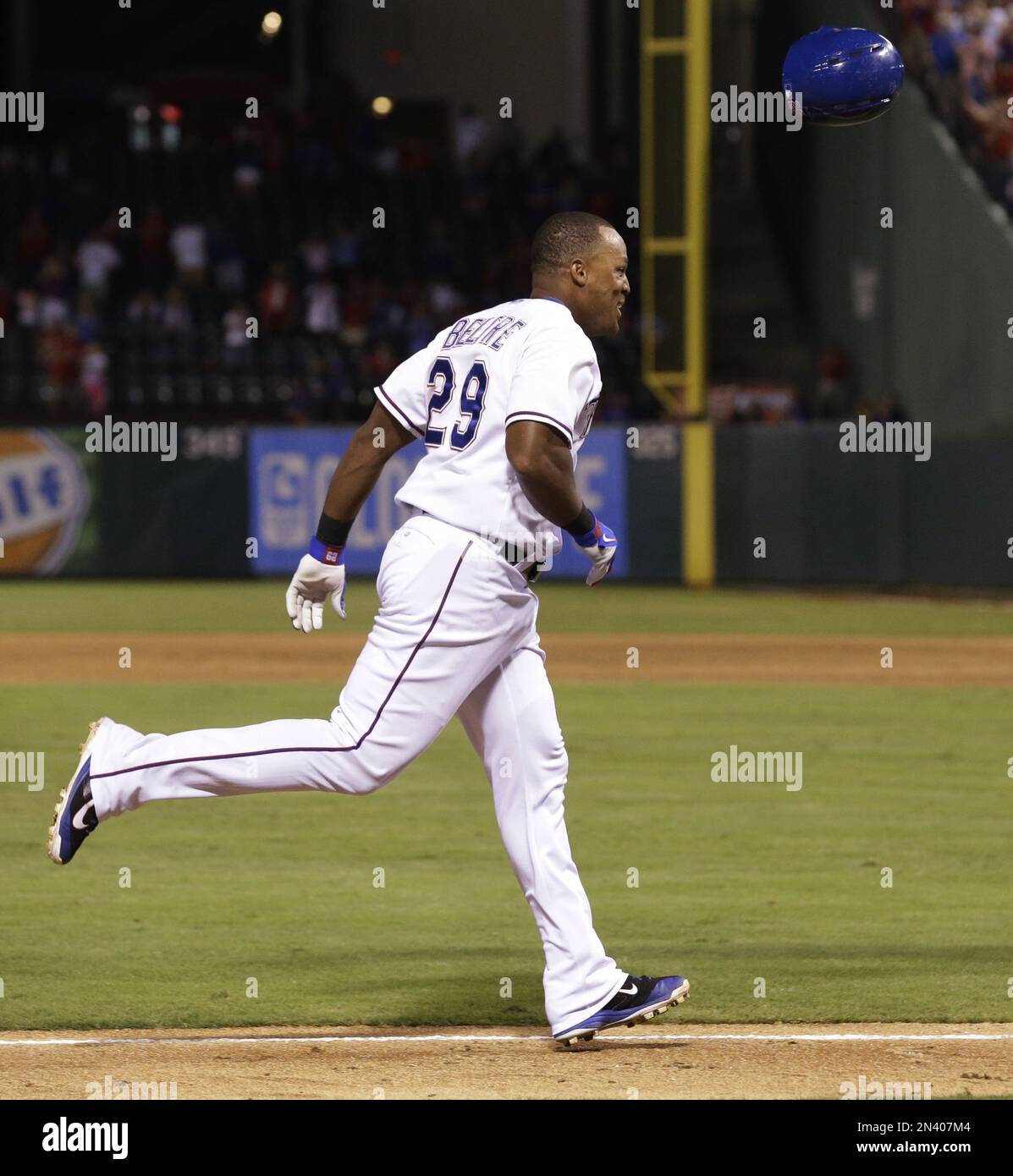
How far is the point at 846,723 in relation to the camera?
12.5 m

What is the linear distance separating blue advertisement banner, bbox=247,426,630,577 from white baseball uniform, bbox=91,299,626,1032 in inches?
686

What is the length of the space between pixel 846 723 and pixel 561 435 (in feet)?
26.2

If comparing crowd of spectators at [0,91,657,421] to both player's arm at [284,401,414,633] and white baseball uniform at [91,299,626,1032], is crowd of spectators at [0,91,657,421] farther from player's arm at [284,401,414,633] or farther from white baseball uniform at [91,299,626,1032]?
white baseball uniform at [91,299,626,1032]

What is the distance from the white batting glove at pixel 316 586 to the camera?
17.5 ft

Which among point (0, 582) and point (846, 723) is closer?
point (846, 723)

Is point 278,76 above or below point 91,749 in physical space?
above

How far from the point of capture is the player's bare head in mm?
5219

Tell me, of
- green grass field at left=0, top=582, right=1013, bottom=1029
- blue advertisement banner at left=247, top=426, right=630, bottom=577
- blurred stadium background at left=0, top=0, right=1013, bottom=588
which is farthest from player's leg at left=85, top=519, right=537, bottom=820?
blue advertisement banner at left=247, top=426, right=630, bottom=577

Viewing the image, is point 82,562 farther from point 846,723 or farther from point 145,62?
point 145,62

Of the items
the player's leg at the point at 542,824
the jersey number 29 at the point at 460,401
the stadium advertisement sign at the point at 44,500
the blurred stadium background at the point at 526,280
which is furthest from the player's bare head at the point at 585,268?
the stadium advertisement sign at the point at 44,500

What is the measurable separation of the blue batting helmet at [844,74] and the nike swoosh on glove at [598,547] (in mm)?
2052

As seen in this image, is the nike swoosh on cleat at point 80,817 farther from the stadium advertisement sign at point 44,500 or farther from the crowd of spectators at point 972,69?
the crowd of spectators at point 972,69

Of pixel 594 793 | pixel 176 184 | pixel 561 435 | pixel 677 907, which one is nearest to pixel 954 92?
pixel 176 184

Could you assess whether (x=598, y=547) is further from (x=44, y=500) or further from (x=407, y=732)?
(x=44, y=500)
